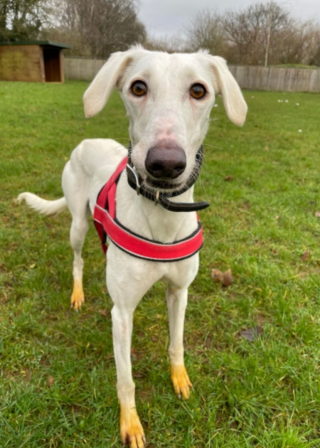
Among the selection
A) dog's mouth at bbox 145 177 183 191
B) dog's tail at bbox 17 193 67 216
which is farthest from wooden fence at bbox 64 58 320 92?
dog's mouth at bbox 145 177 183 191

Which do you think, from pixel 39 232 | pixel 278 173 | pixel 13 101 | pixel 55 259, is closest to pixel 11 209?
pixel 39 232

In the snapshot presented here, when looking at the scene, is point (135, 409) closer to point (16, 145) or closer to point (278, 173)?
point (278, 173)

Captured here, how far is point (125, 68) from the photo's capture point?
1.72m

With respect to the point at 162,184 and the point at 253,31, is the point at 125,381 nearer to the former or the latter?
the point at 162,184

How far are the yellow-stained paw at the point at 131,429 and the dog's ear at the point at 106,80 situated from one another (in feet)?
5.72

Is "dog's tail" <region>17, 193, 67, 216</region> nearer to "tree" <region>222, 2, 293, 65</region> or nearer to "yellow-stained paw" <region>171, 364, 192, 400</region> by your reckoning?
"yellow-stained paw" <region>171, 364, 192, 400</region>

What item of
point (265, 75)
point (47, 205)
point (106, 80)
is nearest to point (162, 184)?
point (106, 80)

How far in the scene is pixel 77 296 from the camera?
293 cm

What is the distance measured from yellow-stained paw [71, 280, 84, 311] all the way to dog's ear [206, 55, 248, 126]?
2.04 m

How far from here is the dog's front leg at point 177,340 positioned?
2.11 m

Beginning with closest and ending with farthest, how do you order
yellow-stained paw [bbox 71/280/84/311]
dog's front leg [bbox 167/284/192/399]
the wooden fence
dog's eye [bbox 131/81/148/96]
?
dog's eye [bbox 131/81/148/96], dog's front leg [bbox 167/284/192/399], yellow-stained paw [bbox 71/280/84/311], the wooden fence

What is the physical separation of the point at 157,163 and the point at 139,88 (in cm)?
53

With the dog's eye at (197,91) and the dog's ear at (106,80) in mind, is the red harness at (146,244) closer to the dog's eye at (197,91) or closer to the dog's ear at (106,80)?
the dog's ear at (106,80)

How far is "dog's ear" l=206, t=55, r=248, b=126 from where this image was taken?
170 centimetres
